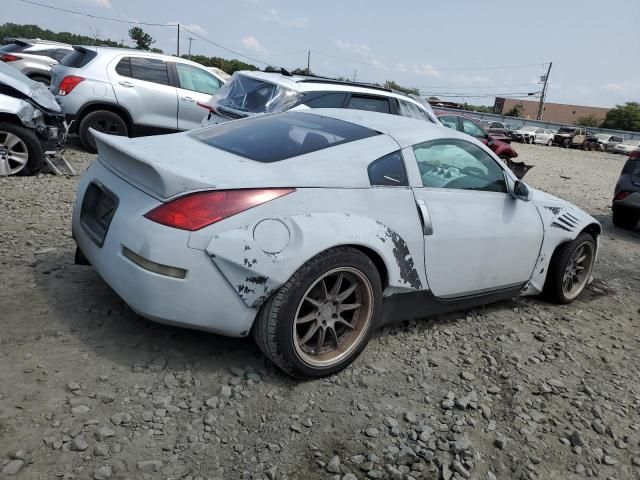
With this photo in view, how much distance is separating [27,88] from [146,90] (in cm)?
222

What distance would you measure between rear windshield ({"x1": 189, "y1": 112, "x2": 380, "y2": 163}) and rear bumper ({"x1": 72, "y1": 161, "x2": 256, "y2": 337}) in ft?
2.37

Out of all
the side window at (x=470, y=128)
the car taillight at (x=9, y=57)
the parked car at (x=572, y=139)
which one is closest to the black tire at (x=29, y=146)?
the car taillight at (x=9, y=57)

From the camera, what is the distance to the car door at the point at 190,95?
881cm

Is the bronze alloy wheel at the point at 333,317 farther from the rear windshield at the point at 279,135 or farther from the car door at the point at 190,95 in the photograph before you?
the car door at the point at 190,95

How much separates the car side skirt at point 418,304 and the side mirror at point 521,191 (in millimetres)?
715

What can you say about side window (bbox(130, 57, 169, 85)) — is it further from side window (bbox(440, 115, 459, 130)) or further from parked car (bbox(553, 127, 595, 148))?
parked car (bbox(553, 127, 595, 148))

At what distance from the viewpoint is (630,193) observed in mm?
7918

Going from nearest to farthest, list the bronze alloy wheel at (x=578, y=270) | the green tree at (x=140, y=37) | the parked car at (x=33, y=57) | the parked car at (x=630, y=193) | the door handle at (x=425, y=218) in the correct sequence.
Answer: the door handle at (x=425, y=218) → the bronze alloy wheel at (x=578, y=270) → the parked car at (x=630, y=193) → the parked car at (x=33, y=57) → the green tree at (x=140, y=37)

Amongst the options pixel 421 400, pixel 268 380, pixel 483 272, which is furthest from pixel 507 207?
pixel 268 380

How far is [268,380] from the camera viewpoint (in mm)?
2854

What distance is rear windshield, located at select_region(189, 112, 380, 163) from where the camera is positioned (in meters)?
3.09

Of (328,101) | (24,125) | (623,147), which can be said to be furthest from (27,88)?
(623,147)

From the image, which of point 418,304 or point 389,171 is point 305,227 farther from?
point 418,304

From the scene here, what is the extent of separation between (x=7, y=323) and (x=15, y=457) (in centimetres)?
115
